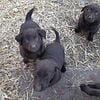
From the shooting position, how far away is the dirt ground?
15.1 ft

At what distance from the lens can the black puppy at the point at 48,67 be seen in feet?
13.0

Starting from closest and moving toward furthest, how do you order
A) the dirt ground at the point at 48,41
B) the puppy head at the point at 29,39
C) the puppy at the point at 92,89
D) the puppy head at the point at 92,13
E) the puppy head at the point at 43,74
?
Answer: the puppy head at the point at 43,74
the puppy at the point at 92,89
the puppy head at the point at 29,39
the dirt ground at the point at 48,41
the puppy head at the point at 92,13

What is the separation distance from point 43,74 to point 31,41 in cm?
61

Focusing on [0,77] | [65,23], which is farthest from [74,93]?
[65,23]

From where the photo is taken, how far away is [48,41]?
5.32m

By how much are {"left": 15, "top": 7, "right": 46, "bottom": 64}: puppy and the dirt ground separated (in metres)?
0.35

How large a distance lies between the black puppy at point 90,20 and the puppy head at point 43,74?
1.38m

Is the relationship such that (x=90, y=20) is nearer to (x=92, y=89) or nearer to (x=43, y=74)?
(x=92, y=89)

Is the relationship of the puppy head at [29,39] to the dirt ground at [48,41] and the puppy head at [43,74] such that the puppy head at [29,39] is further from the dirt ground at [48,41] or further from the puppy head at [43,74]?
the dirt ground at [48,41]

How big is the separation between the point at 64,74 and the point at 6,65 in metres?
0.90

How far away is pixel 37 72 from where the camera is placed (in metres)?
3.96

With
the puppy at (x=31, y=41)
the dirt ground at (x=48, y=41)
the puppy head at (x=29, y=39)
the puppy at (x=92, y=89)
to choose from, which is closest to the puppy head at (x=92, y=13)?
the dirt ground at (x=48, y=41)

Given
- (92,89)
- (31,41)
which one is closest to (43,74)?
(31,41)

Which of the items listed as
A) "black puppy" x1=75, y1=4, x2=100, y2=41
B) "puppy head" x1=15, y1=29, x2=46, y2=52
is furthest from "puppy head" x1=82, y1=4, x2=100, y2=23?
"puppy head" x1=15, y1=29, x2=46, y2=52
